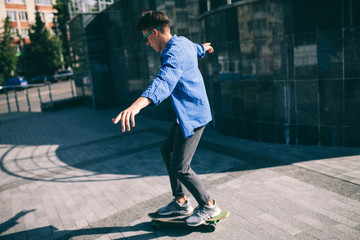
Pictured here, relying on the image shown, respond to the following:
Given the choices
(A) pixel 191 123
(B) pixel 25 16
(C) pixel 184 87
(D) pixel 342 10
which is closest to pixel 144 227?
(A) pixel 191 123

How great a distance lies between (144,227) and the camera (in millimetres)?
3734

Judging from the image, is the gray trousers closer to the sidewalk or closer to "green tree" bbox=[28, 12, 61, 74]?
the sidewalk

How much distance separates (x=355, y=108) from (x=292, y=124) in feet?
4.22

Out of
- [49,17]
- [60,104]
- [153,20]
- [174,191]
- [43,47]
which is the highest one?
[49,17]

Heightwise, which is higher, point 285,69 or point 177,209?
point 285,69

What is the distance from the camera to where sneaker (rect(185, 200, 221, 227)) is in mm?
3385

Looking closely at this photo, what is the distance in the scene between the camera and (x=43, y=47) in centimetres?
4519

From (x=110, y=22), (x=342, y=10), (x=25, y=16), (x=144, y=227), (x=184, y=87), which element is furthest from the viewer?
(x=25, y=16)

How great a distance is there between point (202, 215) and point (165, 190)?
5.05ft

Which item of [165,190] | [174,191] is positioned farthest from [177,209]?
[165,190]

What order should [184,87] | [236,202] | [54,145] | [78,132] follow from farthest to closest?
[78,132] < [54,145] < [236,202] < [184,87]

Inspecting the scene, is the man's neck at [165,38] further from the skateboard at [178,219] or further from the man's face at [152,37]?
the skateboard at [178,219]

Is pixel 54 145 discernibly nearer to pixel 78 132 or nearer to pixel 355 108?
pixel 78 132

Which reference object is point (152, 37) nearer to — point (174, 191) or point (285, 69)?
point (174, 191)
